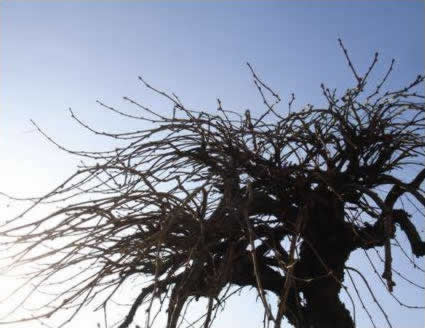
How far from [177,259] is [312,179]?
32.7 inches

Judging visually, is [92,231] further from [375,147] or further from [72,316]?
[375,147]

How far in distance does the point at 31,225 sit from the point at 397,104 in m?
1.96

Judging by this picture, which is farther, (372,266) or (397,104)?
(397,104)

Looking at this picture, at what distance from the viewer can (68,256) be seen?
205 cm

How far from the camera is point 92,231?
2.05 meters

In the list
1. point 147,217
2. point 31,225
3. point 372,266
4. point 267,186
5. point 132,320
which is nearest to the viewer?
point 31,225

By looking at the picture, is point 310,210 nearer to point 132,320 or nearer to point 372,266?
point 372,266

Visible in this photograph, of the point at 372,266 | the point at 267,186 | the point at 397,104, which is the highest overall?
the point at 397,104

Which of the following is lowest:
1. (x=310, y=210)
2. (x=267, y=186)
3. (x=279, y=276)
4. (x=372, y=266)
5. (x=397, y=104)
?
(x=372, y=266)

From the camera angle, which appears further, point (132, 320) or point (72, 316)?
point (132, 320)

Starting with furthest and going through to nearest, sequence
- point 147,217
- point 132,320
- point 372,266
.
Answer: point 132,320 → point 147,217 → point 372,266

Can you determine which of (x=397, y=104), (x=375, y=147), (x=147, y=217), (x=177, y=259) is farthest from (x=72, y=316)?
(x=397, y=104)

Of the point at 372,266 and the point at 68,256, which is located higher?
the point at 68,256

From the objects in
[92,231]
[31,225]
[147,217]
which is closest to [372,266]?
[147,217]
